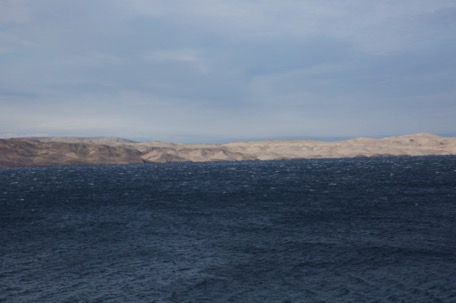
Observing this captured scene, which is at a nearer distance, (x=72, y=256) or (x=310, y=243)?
(x=72, y=256)

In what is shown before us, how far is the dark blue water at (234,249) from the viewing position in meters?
35.4

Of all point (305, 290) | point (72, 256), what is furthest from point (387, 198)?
point (72, 256)

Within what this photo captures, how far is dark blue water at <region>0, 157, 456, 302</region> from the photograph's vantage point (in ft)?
116

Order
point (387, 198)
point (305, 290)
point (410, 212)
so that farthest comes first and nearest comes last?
1. point (387, 198)
2. point (410, 212)
3. point (305, 290)

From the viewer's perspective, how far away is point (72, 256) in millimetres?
46812

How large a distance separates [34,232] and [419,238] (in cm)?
4960

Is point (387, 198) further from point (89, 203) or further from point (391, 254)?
point (89, 203)

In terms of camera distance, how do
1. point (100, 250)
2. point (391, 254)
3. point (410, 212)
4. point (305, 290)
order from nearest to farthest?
point (305, 290) → point (391, 254) → point (100, 250) → point (410, 212)

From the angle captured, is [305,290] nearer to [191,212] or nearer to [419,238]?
[419,238]

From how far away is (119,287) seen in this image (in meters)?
36.8

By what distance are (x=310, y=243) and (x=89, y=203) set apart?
179 feet

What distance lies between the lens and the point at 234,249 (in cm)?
4891

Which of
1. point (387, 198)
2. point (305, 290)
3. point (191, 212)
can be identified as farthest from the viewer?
point (387, 198)

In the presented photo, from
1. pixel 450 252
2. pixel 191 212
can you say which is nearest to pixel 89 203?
pixel 191 212
